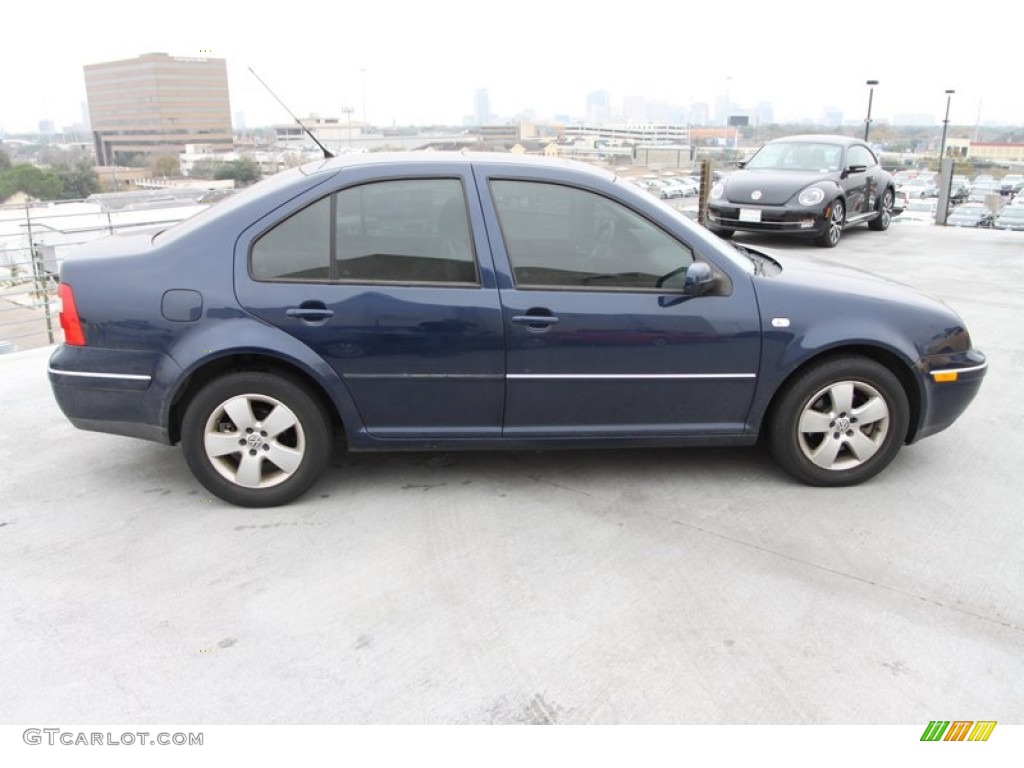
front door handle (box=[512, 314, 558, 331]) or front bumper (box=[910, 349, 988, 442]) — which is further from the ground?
front door handle (box=[512, 314, 558, 331])

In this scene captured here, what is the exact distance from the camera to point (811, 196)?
34.8 feet

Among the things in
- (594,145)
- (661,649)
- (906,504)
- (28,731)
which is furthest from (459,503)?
(594,145)

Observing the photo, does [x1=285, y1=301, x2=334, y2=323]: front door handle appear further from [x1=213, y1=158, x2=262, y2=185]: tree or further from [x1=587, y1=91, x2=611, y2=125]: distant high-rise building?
[x1=587, y1=91, x2=611, y2=125]: distant high-rise building

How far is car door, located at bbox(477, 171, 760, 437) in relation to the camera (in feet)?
11.7

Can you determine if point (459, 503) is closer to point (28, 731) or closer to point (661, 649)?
point (661, 649)

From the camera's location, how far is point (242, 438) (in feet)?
11.7

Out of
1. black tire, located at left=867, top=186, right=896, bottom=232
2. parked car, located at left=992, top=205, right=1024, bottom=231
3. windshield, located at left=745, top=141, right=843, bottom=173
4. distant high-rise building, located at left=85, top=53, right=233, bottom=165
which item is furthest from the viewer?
parked car, located at left=992, top=205, right=1024, bottom=231

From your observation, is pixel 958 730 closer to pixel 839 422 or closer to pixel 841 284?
pixel 839 422

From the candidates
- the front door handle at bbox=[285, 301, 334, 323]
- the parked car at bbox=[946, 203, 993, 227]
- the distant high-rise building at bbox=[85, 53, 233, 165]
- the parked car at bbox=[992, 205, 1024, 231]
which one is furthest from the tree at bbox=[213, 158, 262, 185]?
the parked car at bbox=[946, 203, 993, 227]

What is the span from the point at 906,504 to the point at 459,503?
83.6 inches

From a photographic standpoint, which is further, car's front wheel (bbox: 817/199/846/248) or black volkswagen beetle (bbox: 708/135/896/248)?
car's front wheel (bbox: 817/199/846/248)

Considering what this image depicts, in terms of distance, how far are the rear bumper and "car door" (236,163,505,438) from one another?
1.75 ft

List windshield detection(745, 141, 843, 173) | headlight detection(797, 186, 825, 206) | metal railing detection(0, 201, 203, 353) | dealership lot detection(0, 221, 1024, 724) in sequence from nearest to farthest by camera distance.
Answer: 1. dealership lot detection(0, 221, 1024, 724)
2. metal railing detection(0, 201, 203, 353)
3. headlight detection(797, 186, 825, 206)
4. windshield detection(745, 141, 843, 173)

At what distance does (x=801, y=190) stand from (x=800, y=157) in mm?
1098
